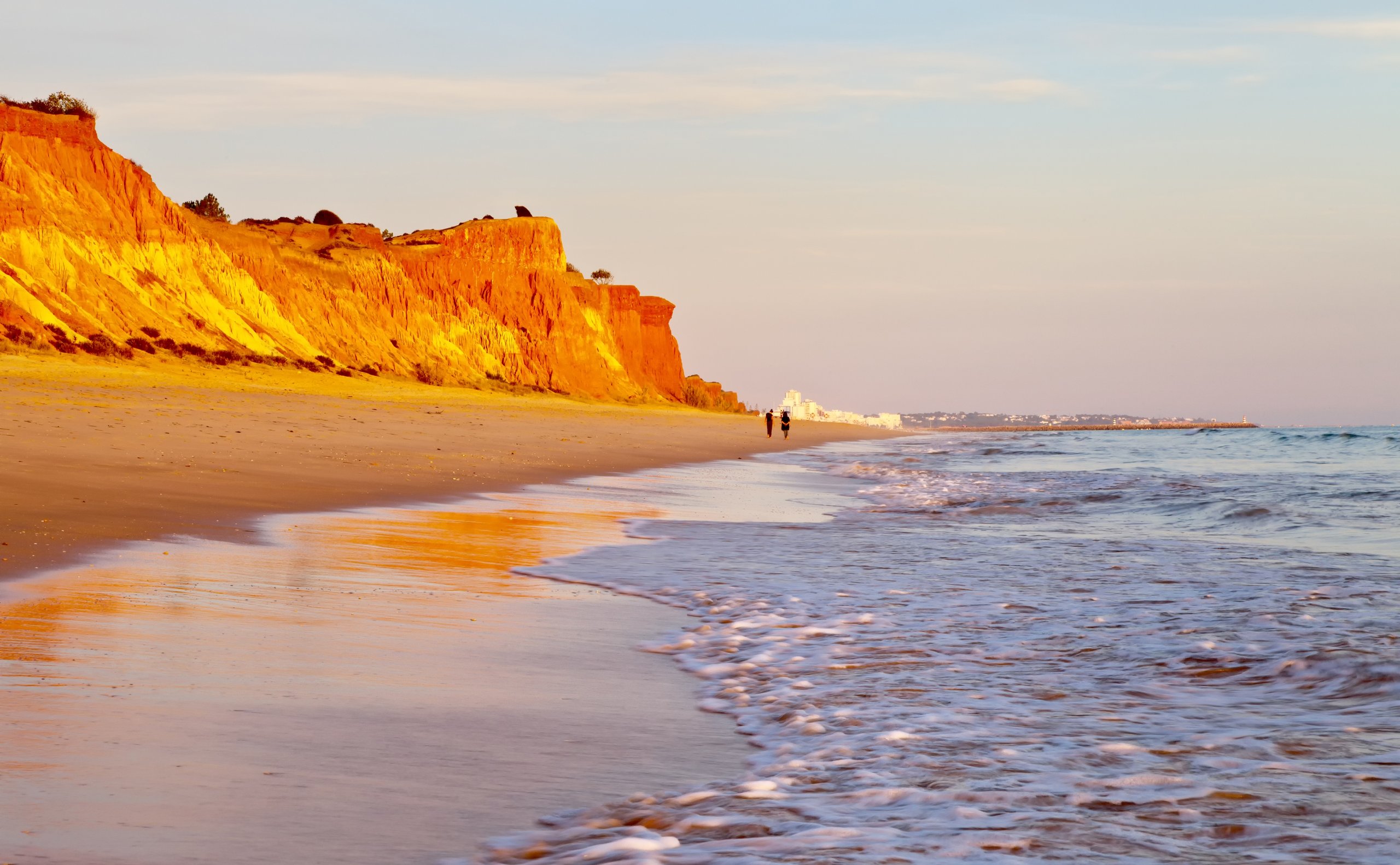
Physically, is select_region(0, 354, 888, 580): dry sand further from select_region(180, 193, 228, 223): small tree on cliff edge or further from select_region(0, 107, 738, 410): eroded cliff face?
select_region(180, 193, 228, 223): small tree on cliff edge

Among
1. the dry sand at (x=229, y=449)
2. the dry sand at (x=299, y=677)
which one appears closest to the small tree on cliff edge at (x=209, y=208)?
the dry sand at (x=229, y=449)

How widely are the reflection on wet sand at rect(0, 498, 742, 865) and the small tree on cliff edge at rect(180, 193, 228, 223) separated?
66353mm

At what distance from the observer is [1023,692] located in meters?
5.25

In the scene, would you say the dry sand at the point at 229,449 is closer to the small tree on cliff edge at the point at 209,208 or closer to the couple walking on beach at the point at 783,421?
the couple walking on beach at the point at 783,421

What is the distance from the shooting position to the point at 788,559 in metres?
9.84

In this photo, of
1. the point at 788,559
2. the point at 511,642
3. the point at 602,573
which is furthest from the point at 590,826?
the point at 788,559

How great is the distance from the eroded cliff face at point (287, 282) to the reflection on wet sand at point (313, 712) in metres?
32.2

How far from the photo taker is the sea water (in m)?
3.32

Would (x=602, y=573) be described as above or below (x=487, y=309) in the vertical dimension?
below

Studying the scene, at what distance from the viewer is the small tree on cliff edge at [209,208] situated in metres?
67.9

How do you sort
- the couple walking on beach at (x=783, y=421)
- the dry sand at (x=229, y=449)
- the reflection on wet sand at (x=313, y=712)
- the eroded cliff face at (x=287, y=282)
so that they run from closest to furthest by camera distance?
the reflection on wet sand at (x=313, y=712) → the dry sand at (x=229, y=449) → the eroded cliff face at (x=287, y=282) → the couple walking on beach at (x=783, y=421)

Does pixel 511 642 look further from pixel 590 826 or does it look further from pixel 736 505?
pixel 736 505

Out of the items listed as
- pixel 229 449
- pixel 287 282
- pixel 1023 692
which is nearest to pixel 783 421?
pixel 287 282

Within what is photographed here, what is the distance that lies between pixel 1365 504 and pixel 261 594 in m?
15.2
